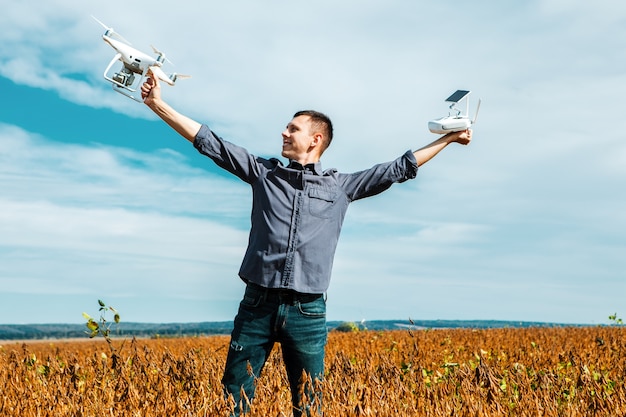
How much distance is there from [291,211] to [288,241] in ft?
0.63

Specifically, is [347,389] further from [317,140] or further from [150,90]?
[150,90]

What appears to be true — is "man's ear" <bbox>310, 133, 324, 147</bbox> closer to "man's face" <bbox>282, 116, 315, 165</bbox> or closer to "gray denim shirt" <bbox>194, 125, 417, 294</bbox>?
"man's face" <bbox>282, 116, 315, 165</bbox>

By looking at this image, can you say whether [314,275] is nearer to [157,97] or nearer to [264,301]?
[264,301]

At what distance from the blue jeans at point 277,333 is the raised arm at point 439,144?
1.21 metres

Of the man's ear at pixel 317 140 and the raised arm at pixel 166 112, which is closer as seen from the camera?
the raised arm at pixel 166 112

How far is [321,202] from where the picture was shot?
13.1ft

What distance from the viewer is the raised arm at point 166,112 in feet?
12.9

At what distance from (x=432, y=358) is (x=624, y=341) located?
13.5 ft

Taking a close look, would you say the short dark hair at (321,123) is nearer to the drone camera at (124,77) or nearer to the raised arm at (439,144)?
the raised arm at (439,144)

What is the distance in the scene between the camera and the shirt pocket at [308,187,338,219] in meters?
3.94

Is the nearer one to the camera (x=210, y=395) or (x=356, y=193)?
(x=356, y=193)

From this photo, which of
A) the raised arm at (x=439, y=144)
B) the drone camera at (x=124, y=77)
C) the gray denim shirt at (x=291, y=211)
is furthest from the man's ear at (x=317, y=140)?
the drone camera at (x=124, y=77)

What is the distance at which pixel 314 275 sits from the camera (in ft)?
12.5

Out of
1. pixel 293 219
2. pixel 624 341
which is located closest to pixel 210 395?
pixel 293 219
